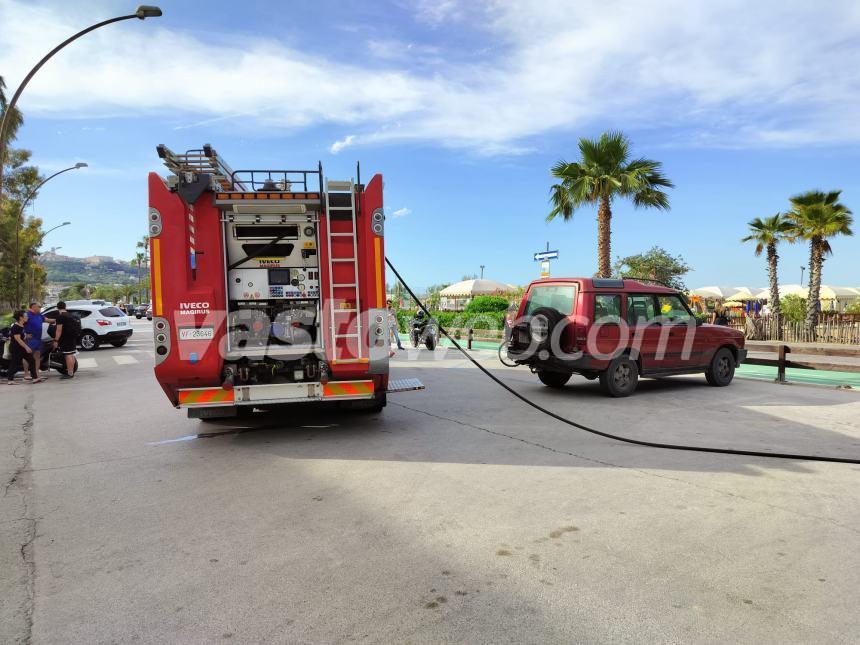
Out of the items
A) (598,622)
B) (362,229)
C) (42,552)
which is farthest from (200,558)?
(362,229)

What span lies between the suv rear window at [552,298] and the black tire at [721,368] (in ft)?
10.9

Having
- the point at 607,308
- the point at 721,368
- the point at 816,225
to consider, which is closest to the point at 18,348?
the point at 607,308

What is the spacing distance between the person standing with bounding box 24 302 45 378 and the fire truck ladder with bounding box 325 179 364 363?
9.00 meters

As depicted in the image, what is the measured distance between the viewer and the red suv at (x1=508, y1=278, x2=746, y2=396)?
9.38 m

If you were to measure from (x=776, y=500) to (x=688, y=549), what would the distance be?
1.41 meters

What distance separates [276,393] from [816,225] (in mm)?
25448

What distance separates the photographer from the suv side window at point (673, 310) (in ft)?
33.4

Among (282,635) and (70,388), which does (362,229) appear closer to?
(282,635)

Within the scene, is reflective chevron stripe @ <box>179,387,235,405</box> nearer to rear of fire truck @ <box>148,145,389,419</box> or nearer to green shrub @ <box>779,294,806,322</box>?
rear of fire truck @ <box>148,145,389,419</box>

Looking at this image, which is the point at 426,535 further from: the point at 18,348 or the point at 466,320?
the point at 466,320

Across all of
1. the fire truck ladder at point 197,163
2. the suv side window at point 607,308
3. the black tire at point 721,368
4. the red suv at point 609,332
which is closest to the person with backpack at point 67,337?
the fire truck ladder at point 197,163

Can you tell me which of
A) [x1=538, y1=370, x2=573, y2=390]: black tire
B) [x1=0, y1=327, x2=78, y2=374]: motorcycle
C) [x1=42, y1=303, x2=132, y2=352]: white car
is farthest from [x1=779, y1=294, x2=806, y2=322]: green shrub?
[x1=42, y1=303, x2=132, y2=352]: white car

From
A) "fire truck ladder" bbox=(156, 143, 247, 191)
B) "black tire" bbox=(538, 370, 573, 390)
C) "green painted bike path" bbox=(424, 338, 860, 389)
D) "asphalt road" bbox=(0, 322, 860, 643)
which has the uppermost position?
"fire truck ladder" bbox=(156, 143, 247, 191)

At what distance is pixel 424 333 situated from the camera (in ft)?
67.7
